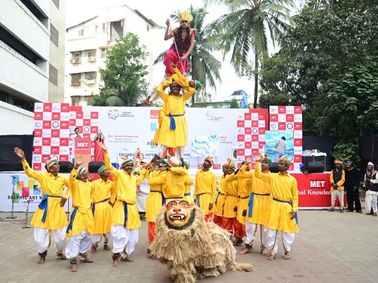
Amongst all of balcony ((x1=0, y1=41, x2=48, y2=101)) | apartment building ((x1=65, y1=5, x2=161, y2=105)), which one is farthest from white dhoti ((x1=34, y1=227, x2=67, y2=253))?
apartment building ((x1=65, y1=5, x2=161, y2=105))

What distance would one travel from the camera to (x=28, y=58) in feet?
84.7

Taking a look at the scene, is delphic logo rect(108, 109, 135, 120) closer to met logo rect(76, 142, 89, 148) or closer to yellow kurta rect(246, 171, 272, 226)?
met logo rect(76, 142, 89, 148)

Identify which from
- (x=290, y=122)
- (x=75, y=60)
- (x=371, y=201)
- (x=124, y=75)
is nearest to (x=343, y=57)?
(x=290, y=122)

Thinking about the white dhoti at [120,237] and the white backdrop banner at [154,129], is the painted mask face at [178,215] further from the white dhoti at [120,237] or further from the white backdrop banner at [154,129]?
the white backdrop banner at [154,129]

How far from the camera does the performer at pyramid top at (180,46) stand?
844 centimetres

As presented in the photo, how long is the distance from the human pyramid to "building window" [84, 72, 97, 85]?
1566 inches

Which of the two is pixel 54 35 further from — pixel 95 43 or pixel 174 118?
pixel 174 118

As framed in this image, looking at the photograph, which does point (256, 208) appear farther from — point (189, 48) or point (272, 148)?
point (272, 148)

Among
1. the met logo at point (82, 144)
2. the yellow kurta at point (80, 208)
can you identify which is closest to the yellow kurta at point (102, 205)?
the yellow kurta at point (80, 208)

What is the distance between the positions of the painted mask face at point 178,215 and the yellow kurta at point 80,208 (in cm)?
160

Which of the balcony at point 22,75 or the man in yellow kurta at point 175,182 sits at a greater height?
the balcony at point 22,75

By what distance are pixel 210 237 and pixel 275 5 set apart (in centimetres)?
1739

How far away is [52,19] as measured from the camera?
29062 mm

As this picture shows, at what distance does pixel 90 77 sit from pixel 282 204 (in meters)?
42.7
